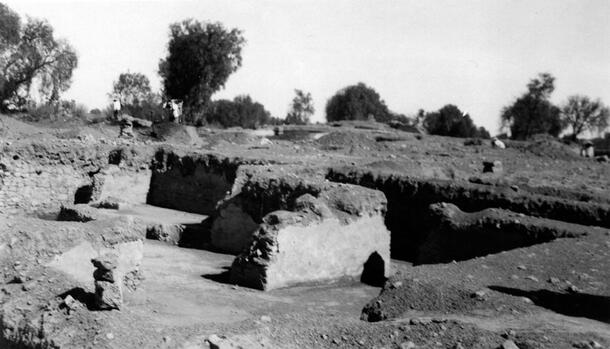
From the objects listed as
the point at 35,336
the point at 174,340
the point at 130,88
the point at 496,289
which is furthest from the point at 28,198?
the point at 130,88

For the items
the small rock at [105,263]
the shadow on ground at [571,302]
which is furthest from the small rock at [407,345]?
the small rock at [105,263]

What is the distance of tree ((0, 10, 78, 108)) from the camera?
30.9 m

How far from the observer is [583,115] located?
5291cm

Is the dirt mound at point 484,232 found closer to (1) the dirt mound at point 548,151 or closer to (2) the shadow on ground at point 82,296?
(2) the shadow on ground at point 82,296

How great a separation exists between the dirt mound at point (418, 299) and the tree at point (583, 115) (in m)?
49.4

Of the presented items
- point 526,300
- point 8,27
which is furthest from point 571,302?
point 8,27

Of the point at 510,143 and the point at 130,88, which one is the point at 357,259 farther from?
the point at 130,88

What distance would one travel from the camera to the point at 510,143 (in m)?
29.2

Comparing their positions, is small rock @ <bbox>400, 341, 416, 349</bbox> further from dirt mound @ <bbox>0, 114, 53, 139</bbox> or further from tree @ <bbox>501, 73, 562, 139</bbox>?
tree @ <bbox>501, 73, 562, 139</bbox>

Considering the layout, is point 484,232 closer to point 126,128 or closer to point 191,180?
point 191,180

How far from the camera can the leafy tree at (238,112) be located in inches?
2456

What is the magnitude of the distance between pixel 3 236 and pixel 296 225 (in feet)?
13.6

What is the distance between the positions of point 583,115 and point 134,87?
36217 mm

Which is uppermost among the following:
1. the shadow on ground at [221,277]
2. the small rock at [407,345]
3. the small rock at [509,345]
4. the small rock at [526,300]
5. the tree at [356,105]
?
the tree at [356,105]
